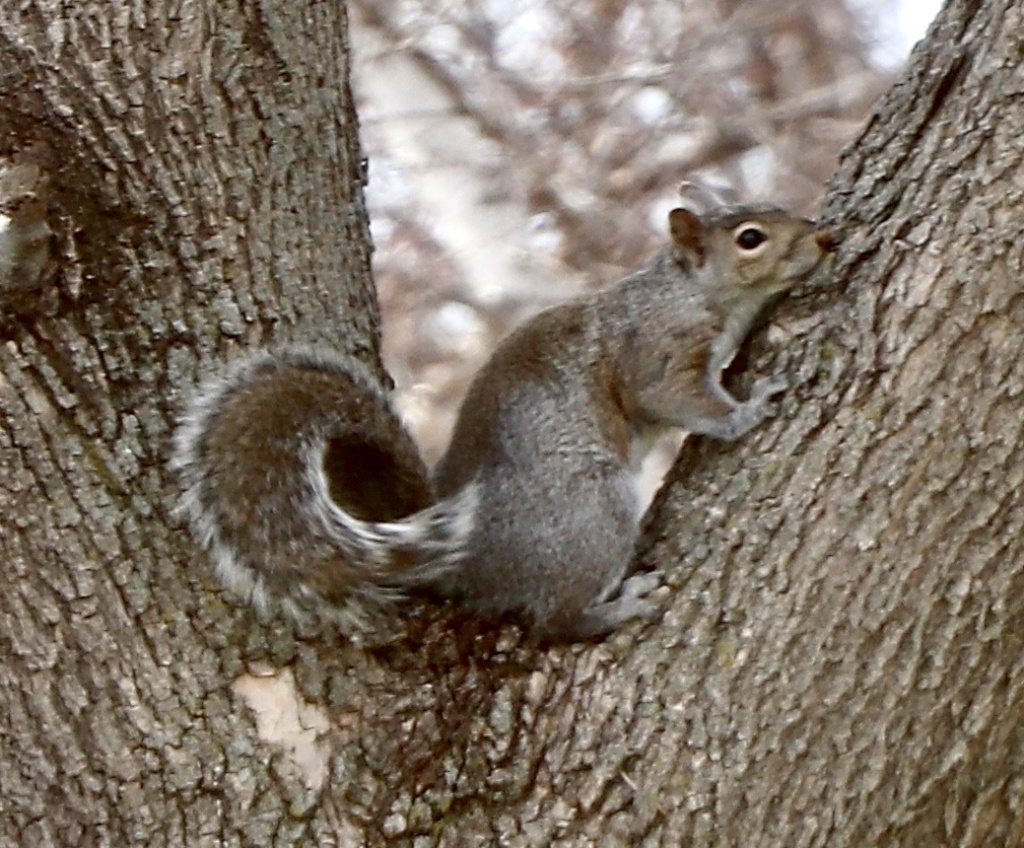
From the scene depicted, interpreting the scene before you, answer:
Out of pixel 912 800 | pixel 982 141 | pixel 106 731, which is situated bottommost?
pixel 912 800

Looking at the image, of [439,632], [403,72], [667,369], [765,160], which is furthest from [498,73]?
[439,632]

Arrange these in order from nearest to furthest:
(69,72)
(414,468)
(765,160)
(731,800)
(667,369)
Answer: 1. (731,800)
2. (69,72)
3. (414,468)
4. (667,369)
5. (765,160)

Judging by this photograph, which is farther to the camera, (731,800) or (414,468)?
(414,468)

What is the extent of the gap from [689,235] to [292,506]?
0.85 metres

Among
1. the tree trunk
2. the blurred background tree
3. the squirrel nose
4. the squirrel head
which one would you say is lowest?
the tree trunk

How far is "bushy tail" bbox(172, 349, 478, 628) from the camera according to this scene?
1.75 metres

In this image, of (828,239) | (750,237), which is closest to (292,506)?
(828,239)

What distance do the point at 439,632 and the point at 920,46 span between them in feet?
3.06

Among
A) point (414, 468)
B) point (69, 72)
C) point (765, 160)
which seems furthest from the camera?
point (765, 160)

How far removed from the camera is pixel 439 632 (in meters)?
1.84

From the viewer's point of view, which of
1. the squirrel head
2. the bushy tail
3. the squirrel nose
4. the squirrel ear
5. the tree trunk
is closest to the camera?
the tree trunk

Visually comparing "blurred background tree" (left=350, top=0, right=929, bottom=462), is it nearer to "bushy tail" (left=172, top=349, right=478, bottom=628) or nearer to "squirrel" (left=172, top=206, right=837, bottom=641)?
"squirrel" (left=172, top=206, right=837, bottom=641)

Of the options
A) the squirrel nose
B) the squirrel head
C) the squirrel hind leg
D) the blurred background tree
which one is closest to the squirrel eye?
the squirrel head

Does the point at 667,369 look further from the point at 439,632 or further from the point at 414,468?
the point at 439,632
